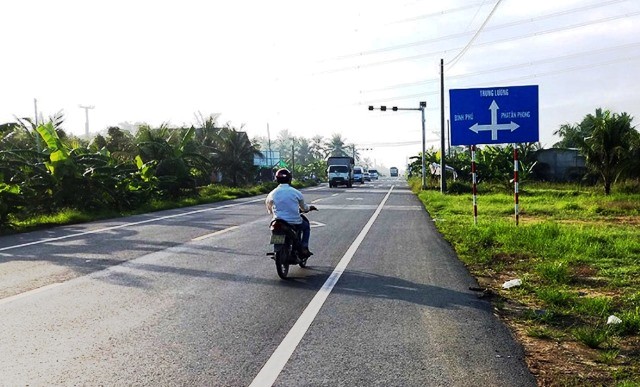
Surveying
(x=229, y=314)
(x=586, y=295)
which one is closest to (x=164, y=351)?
(x=229, y=314)

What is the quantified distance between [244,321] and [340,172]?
160 feet

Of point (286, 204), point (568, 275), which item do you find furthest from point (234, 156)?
point (568, 275)

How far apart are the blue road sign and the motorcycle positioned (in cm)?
755

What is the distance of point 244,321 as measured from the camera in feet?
18.4

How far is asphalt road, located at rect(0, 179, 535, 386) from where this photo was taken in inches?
165

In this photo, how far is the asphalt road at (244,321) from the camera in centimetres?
419

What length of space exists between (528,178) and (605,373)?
129 ft

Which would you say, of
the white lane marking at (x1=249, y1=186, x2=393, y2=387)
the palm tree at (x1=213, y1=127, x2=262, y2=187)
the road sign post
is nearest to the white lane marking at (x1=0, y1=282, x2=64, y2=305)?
the white lane marking at (x1=249, y1=186, x2=393, y2=387)

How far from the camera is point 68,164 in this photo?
19328 mm

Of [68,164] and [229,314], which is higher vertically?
[68,164]

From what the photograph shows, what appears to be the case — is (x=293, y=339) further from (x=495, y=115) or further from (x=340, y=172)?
(x=340, y=172)

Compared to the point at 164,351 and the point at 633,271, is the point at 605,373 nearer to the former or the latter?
the point at 164,351

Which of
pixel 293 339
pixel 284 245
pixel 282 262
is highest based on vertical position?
pixel 284 245

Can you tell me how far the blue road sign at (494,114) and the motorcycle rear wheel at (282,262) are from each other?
7961mm
